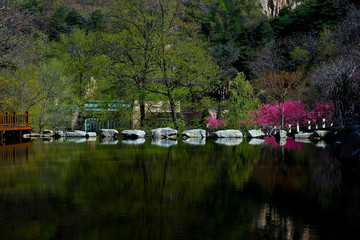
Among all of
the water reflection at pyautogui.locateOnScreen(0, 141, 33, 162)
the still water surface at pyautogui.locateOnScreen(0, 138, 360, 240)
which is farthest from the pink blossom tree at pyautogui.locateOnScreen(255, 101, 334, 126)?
the still water surface at pyautogui.locateOnScreen(0, 138, 360, 240)

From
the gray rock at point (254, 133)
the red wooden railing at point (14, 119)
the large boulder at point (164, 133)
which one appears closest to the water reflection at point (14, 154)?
the red wooden railing at point (14, 119)

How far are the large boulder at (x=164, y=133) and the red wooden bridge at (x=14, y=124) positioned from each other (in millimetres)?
10422

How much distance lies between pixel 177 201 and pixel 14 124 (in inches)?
1106

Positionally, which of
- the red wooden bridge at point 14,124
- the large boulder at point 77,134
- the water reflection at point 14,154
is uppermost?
the red wooden bridge at point 14,124

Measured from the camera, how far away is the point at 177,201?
915 centimetres

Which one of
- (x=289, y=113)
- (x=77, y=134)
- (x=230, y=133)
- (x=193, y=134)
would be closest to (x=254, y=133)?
(x=230, y=133)

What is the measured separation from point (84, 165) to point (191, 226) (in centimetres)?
944

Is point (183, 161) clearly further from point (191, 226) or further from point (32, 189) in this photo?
point (191, 226)

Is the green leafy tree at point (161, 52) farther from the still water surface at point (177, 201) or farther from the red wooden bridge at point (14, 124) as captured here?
the still water surface at point (177, 201)

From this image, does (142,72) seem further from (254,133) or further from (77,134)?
(254,133)

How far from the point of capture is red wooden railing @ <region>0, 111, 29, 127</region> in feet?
111

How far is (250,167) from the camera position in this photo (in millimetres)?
15219

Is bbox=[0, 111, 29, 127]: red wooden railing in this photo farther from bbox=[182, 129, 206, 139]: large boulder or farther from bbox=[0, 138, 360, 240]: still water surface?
bbox=[0, 138, 360, 240]: still water surface

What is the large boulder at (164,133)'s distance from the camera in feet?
113
